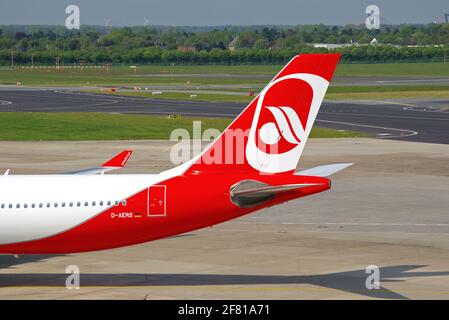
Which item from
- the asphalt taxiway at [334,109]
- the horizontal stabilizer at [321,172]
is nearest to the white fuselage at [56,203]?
the horizontal stabilizer at [321,172]

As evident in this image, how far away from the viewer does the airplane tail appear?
35469mm

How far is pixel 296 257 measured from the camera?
43281mm

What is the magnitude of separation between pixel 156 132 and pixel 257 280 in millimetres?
63843

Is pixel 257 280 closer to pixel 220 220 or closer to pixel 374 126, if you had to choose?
pixel 220 220

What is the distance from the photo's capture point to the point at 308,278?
3894cm

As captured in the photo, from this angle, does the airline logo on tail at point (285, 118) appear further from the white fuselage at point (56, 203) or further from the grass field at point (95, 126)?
the grass field at point (95, 126)

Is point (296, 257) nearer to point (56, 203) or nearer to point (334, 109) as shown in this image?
point (56, 203)

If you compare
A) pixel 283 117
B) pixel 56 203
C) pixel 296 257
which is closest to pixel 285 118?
pixel 283 117

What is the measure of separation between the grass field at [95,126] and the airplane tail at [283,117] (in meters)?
61.3

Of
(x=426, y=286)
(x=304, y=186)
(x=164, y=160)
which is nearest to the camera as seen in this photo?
(x=304, y=186)

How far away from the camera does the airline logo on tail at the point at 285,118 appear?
35.6 meters

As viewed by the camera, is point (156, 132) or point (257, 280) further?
point (156, 132)
